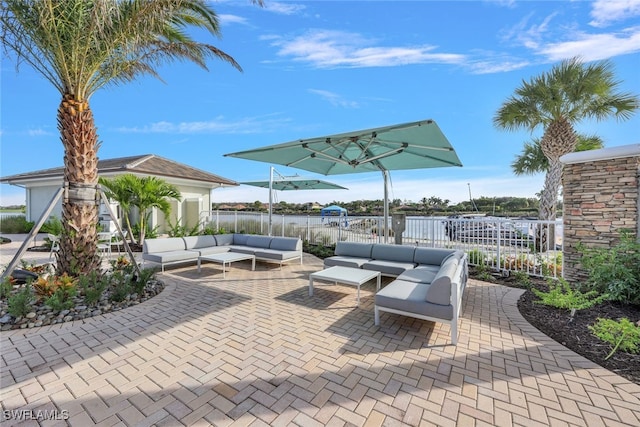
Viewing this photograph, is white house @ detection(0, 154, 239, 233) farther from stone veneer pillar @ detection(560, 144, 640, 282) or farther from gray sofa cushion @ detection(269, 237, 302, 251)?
stone veneer pillar @ detection(560, 144, 640, 282)

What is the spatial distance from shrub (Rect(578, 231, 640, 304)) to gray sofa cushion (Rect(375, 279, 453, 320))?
298 cm

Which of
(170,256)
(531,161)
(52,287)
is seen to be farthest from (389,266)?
(531,161)

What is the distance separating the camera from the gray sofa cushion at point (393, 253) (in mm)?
6488

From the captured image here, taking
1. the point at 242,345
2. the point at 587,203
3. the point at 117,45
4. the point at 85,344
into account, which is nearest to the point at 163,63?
the point at 117,45

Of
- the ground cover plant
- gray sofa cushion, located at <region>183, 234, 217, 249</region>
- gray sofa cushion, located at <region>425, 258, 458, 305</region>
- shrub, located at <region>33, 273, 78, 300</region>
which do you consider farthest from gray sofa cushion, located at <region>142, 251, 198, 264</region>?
gray sofa cushion, located at <region>425, 258, 458, 305</region>

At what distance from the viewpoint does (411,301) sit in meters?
3.75

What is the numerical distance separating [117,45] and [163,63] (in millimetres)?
1078

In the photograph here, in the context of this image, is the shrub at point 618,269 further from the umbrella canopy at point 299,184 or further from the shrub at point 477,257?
the umbrella canopy at point 299,184

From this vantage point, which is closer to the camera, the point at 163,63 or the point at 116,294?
the point at 116,294

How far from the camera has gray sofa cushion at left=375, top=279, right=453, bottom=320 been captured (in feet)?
11.7

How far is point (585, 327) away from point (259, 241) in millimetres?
7787

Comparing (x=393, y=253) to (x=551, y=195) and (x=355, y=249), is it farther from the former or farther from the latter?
(x=551, y=195)

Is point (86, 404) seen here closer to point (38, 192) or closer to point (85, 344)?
point (85, 344)

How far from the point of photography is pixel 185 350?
3299 millimetres
